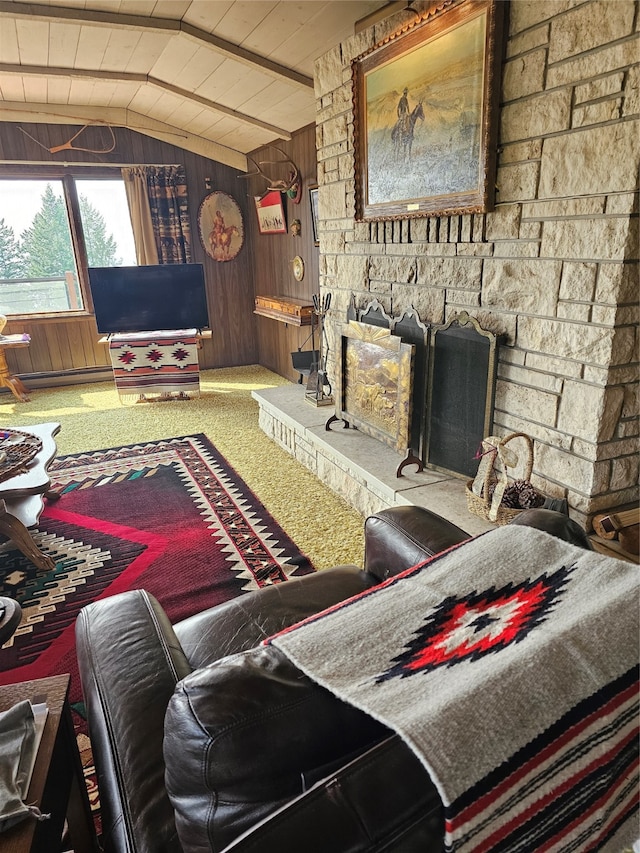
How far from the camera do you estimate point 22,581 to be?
2.44 metres

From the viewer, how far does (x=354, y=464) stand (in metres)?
2.84

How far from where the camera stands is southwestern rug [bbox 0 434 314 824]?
2.10 m

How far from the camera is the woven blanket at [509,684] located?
632mm

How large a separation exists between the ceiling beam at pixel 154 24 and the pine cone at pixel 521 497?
2944 mm

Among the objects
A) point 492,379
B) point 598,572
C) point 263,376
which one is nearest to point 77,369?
point 263,376

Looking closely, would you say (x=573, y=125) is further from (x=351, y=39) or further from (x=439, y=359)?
(x=351, y=39)

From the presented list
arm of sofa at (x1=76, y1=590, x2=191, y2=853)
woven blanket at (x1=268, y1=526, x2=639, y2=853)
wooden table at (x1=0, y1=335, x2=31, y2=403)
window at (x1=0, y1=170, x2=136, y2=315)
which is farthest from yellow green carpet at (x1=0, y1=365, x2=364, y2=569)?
woven blanket at (x1=268, y1=526, x2=639, y2=853)

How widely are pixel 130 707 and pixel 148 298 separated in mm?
4623

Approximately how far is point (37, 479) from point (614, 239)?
2.53 meters

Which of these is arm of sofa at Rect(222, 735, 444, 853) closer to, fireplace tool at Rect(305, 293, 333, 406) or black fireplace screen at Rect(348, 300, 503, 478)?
black fireplace screen at Rect(348, 300, 503, 478)

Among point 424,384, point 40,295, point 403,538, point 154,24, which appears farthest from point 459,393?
point 40,295

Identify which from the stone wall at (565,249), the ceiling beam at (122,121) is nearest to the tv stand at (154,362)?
the ceiling beam at (122,121)

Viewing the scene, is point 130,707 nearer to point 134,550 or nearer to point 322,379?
point 134,550

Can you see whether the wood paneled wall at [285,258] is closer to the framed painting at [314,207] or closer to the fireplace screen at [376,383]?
the framed painting at [314,207]
